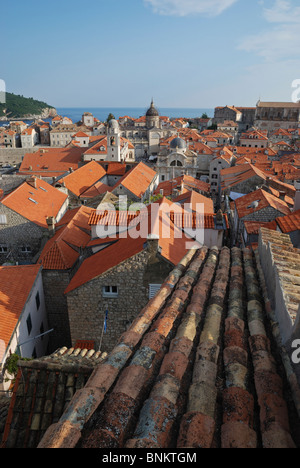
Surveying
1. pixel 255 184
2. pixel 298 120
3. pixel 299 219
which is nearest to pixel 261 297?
pixel 299 219

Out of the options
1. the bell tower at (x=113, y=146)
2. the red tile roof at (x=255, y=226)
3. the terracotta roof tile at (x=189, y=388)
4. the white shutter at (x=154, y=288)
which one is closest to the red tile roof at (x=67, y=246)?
the white shutter at (x=154, y=288)

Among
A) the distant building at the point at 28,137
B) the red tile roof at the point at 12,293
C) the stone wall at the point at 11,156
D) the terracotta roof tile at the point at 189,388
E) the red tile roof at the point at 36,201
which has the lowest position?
the red tile roof at the point at 12,293

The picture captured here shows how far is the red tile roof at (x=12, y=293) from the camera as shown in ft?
36.4

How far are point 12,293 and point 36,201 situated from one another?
12.6 metres

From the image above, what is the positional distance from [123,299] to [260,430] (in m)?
8.89

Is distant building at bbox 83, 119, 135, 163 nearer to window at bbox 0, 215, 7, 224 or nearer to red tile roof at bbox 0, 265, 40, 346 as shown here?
window at bbox 0, 215, 7, 224

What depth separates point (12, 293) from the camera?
1266cm

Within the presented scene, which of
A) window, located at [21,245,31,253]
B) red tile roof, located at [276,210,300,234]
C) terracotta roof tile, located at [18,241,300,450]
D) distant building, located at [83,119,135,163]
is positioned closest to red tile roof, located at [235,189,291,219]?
red tile roof, located at [276,210,300,234]

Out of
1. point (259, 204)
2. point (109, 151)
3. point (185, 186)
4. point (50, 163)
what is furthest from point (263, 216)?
point (50, 163)

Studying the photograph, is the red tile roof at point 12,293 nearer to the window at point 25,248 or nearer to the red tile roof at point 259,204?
the window at point 25,248

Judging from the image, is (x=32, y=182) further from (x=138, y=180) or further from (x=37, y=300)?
(x=37, y=300)

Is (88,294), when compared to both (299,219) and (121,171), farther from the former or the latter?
(121,171)

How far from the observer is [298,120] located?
9656 cm

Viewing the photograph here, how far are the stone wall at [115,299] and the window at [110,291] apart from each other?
0.12m
